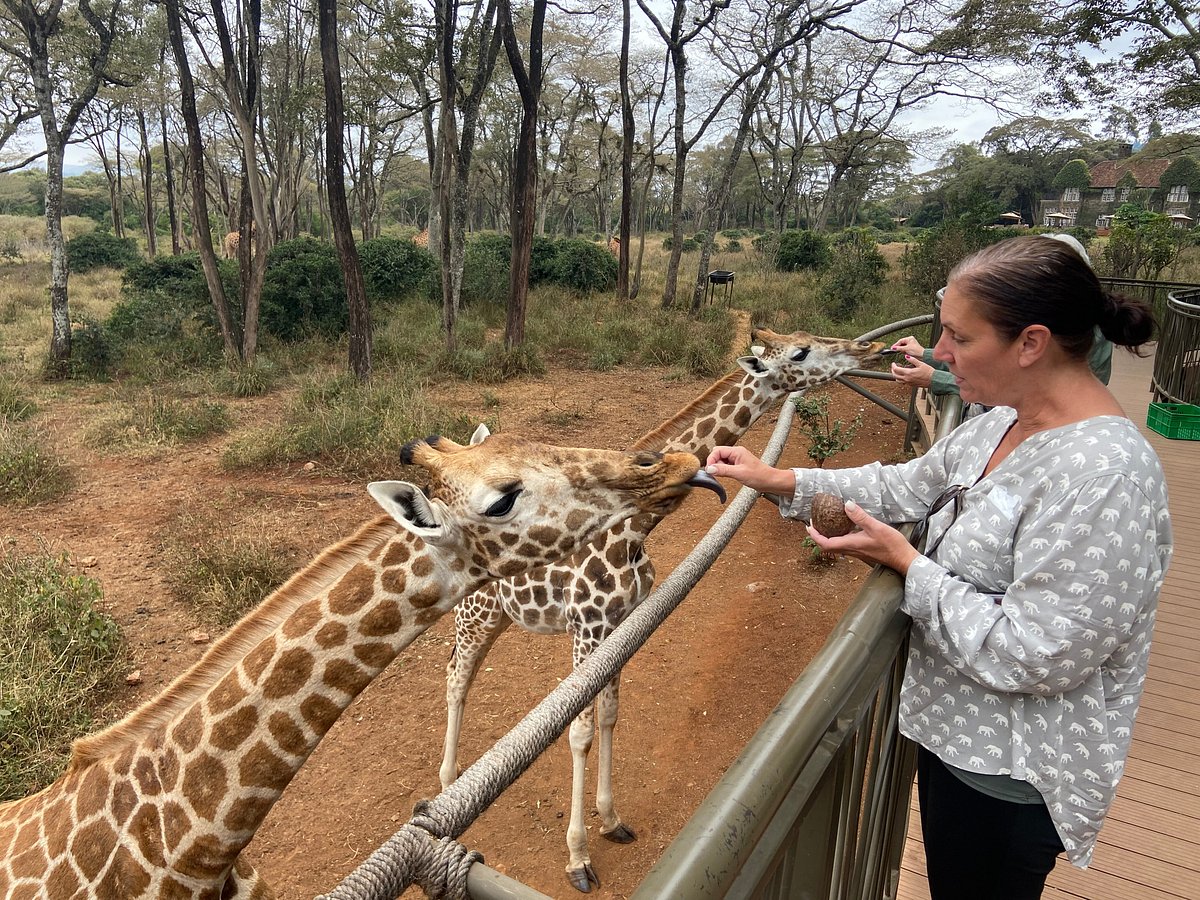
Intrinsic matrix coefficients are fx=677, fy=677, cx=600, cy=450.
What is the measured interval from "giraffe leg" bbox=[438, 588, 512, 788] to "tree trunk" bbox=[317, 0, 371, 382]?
6.90 meters

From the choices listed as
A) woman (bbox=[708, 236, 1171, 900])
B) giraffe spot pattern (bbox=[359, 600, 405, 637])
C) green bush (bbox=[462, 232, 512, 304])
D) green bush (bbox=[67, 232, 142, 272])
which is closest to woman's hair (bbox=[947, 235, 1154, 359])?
woman (bbox=[708, 236, 1171, 900])

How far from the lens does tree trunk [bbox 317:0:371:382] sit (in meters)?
8.61

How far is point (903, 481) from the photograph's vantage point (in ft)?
5.96

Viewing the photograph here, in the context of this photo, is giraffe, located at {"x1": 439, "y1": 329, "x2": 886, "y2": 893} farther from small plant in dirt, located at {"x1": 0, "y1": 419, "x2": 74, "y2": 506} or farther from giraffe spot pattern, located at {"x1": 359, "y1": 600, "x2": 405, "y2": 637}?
small plant in dirt, located at {"x1": 0, "y1": 419, "x2": 74, "y2": 506}

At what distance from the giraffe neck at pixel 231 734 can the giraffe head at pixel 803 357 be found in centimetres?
266

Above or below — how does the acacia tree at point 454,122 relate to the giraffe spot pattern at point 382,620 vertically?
above

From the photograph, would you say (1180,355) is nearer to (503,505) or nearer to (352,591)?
(503,505)

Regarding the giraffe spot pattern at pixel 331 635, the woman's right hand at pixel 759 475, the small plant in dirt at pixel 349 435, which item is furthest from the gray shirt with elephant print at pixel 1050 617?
the small plant in dirt at pixel 349 435

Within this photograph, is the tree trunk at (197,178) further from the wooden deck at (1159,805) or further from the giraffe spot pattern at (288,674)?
the wooden deck at (1159,805)

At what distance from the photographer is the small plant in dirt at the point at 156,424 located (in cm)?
746

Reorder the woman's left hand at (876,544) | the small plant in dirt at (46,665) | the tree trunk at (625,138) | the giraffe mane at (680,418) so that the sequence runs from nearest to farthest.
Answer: the woman's left hand at (876,544) → the small plant in dirt at (46,665) → the giraffe mane at (680,418) → the tree trunk at (625,138)

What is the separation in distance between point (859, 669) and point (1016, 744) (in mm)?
422

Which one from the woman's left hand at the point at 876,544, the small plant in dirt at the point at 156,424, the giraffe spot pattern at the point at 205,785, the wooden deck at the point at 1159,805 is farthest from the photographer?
the small plant in dirt at the point at 156,424

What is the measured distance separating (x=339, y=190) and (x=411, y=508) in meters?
8.55
